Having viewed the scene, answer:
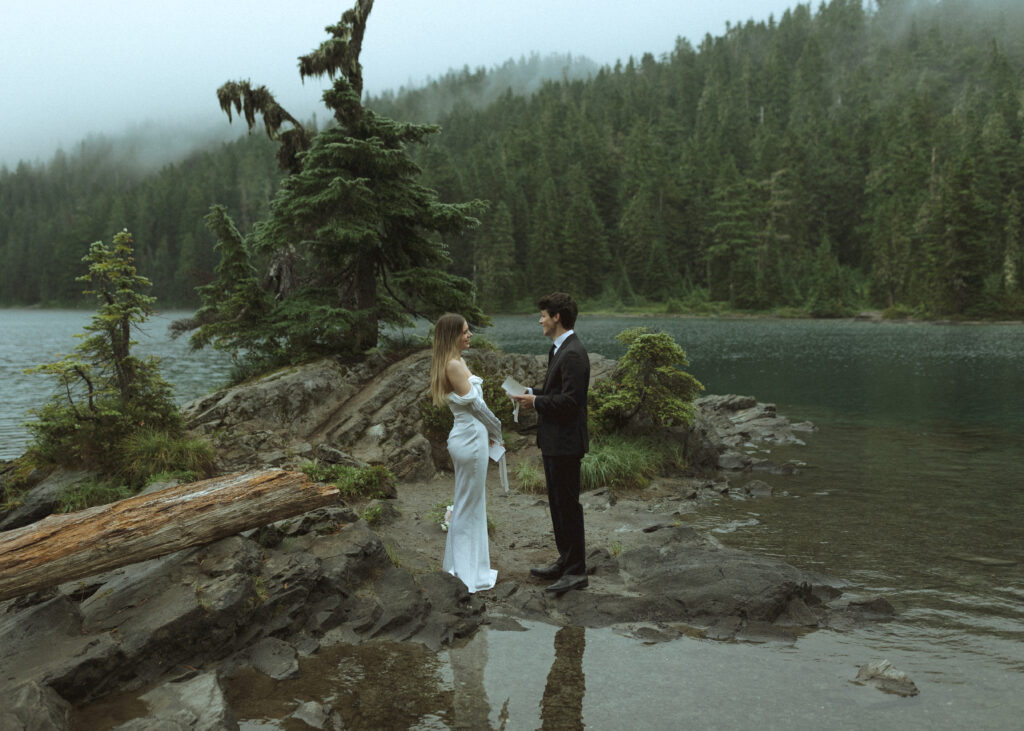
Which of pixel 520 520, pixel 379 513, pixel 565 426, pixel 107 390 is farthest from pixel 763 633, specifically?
pixel 107 390

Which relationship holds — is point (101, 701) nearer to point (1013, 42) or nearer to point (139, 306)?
point (139, 306)

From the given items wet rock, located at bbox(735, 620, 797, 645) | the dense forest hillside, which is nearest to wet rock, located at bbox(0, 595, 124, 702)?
wet rock, located at bbox(735, 620, 797, 645)

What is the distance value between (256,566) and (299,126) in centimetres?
1235

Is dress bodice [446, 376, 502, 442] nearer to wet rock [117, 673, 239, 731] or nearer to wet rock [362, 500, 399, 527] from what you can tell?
wet rock [362, 500, 399, 527]

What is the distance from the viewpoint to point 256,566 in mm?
5996

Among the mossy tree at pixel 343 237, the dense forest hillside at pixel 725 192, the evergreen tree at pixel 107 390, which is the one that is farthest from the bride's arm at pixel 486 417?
the dense forest hillside at pixel 725 192

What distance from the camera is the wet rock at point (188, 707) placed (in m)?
4.23

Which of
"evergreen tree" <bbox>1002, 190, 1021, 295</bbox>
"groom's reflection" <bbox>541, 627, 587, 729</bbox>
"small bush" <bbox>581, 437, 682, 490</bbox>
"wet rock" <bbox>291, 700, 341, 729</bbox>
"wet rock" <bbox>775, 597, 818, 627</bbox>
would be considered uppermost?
"evergreen tree" <bbox>1002, 190, 1021, 295</bbox>

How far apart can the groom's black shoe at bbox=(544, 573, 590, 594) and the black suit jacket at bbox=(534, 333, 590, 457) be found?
4.14ft

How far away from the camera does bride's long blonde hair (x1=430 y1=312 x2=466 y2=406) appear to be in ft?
21.2

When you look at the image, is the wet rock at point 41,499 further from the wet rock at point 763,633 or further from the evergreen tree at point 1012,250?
the evergreen tree at point 1012,250

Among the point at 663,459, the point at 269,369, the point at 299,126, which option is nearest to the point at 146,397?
the point at 269,369

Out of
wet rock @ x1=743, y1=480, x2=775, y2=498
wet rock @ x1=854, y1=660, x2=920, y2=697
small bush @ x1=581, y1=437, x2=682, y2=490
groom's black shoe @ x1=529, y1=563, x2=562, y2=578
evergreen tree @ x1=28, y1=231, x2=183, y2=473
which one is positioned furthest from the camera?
small bush @ x1=581, y1=437, x2=682, y2=490

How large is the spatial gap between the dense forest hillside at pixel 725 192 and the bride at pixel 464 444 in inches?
2768
